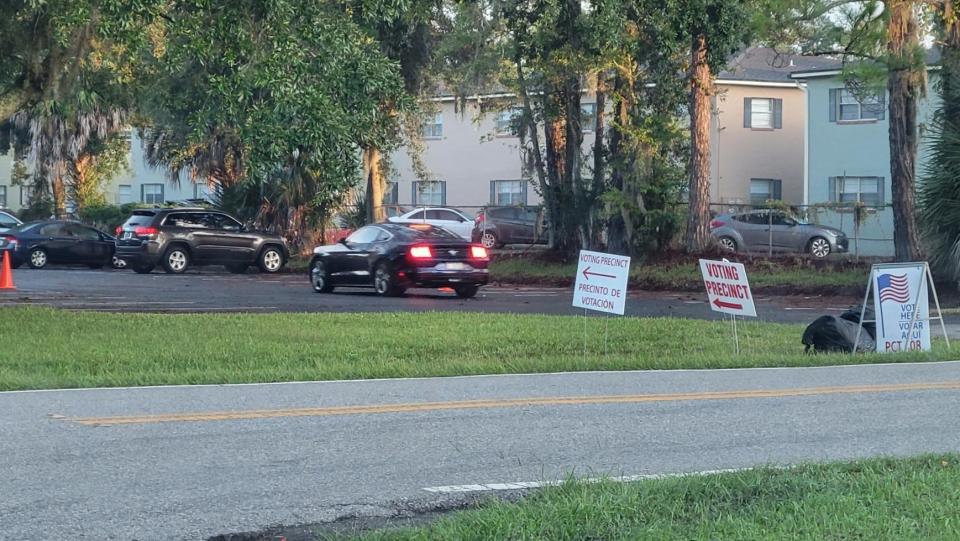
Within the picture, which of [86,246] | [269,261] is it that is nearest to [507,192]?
[269,261]

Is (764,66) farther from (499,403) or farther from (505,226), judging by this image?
(499,403)

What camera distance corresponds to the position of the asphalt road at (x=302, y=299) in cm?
2266

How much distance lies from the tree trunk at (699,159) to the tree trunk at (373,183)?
12.0 m

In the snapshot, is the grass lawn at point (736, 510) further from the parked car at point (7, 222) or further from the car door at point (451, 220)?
the car door at point (451, 220)

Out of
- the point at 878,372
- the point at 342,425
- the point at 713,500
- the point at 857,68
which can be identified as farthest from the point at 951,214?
the point at 713,500

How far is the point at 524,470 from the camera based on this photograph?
8328 mm

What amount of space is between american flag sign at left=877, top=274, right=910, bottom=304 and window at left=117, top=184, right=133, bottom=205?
53626 millimetres

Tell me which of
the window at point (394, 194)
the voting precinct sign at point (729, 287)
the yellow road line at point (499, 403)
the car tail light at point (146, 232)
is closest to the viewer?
the yellow road line at point (499, 403)

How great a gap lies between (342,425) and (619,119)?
21.9m

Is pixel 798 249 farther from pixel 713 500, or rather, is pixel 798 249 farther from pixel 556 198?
pixel 713 500

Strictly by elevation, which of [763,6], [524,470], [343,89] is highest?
[763,6]

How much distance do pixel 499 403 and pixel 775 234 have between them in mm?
26823

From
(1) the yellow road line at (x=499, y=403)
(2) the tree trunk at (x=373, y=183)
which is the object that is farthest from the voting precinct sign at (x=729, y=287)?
(2) the tree trunk at (x=373, y=183)

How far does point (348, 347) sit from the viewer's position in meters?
16.0
